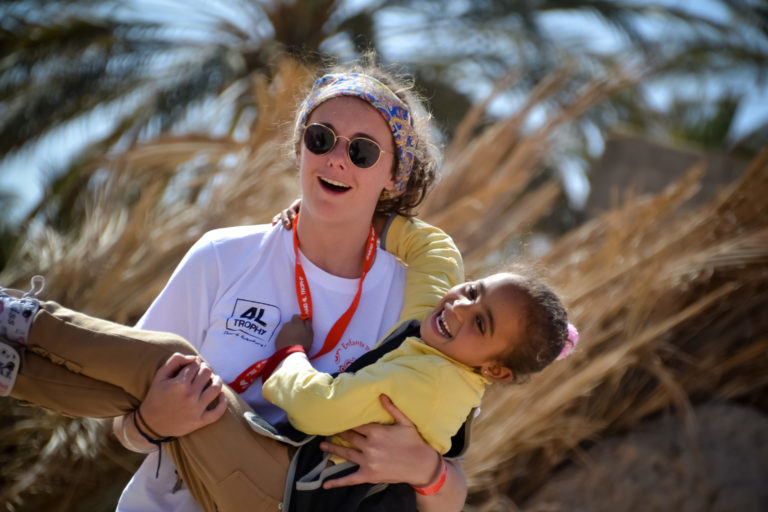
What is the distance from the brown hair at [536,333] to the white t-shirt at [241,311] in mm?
406

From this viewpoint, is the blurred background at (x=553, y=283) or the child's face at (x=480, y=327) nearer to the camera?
the child's face at (x=480, y=327)

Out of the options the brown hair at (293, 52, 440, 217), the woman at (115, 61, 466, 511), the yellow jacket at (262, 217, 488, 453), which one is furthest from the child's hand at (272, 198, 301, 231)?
the yellow jacket at (262, 217, 488, 453)

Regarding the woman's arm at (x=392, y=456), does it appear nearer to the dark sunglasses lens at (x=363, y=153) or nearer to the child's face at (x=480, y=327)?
the child's face at (x=480, y=327)

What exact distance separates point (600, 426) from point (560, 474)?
1.40 ft

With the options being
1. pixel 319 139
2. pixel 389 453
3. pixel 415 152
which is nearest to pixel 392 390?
pixel 389 453

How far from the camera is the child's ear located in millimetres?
2475

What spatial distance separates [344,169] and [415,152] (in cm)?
42

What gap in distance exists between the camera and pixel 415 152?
2832 millimetres

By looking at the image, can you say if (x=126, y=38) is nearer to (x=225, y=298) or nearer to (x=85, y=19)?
(x=85, y=19)

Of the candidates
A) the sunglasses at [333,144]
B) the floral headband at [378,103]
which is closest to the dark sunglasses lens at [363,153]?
the sunglasses at [333,144]

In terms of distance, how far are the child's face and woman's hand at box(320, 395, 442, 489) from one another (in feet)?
0.83

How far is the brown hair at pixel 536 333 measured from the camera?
2457 millimetres

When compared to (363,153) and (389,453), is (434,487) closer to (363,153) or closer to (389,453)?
(389,453)

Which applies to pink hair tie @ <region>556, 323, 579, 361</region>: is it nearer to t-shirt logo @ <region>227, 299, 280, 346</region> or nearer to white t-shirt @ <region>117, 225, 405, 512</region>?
white t-shirt @ <region>117, 225, 405, 512</region>
